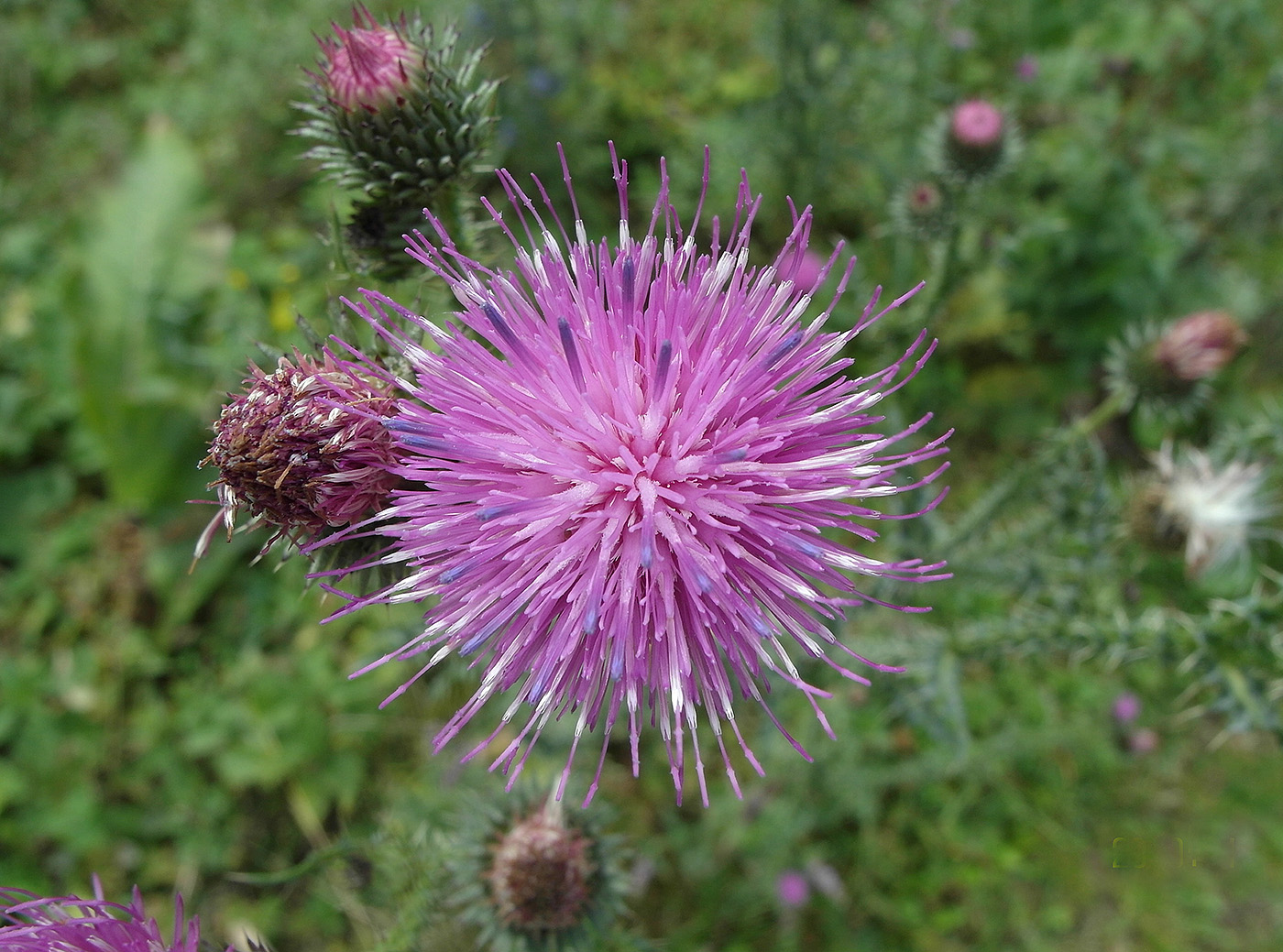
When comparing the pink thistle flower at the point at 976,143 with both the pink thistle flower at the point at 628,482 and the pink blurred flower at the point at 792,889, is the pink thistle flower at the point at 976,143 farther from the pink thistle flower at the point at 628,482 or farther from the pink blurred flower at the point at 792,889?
the pink blurred flower at the point at 792,889

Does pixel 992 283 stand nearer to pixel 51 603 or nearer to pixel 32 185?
pixel 51 603

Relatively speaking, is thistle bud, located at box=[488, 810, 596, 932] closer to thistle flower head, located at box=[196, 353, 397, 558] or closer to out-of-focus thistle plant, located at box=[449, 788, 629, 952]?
out-of-focus thistle plant, located at box=[449, 788, 629, 952]

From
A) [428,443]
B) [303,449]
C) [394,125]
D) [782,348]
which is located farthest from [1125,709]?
[394,125]

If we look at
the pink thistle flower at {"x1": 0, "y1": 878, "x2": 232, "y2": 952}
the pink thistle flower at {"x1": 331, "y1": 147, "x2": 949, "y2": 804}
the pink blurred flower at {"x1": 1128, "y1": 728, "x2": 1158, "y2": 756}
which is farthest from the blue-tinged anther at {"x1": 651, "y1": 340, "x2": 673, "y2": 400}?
the pink blurred flower at {"x1": 1128, "y1": 728, "x2": 1158, "y2": 756}

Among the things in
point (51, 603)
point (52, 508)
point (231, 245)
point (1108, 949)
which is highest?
point (231, 245)

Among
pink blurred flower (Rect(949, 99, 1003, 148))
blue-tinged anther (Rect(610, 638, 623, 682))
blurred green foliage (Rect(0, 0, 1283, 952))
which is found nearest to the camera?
blue-tinged anther (Rect(610, 638, 623, 682))

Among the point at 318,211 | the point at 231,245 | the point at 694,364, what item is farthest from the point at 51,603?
the point at 694,364
